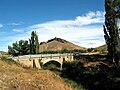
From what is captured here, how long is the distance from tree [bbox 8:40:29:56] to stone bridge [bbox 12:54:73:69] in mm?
23513

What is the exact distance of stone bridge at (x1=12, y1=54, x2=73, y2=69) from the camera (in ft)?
184

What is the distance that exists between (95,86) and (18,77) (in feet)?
65.1

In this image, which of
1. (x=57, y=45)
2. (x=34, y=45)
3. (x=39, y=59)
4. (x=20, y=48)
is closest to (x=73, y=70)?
(x=39, y=59)

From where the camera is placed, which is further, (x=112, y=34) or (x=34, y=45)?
(x=34, y=45)

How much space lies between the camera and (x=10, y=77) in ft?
84.5

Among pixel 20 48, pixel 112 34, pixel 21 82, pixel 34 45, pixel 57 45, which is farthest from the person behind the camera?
pixel 57 45

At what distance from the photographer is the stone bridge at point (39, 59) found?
5620cm

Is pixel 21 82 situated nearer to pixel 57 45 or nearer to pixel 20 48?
pixel 20 48

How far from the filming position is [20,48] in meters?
98.2

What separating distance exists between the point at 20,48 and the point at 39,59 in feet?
113

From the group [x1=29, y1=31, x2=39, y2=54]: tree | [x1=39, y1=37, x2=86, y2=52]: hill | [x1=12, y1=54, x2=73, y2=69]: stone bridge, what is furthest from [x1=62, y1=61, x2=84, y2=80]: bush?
[x1=39, y1=37, x2=86, y2=52]: hill

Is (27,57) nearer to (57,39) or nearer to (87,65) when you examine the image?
(87,65)

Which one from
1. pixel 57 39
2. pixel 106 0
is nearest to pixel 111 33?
pixel 106 0

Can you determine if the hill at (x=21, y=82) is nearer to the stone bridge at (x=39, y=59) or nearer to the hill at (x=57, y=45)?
the stone bridge at (x=39, y=59)
